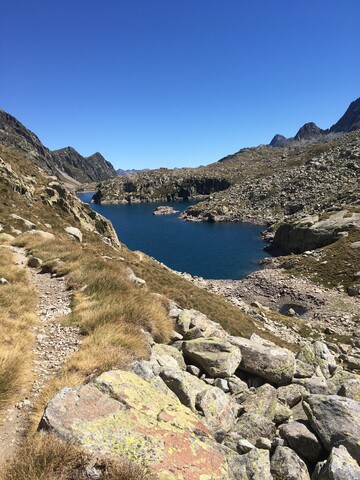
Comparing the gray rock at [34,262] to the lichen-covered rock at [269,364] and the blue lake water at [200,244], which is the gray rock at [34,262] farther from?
the blue lake water at [200,244]

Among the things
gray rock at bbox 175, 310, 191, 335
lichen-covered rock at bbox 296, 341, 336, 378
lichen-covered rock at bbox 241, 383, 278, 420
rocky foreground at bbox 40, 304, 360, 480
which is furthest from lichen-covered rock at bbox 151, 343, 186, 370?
lichen-covered rock at bbox 296, 341, 336, 378

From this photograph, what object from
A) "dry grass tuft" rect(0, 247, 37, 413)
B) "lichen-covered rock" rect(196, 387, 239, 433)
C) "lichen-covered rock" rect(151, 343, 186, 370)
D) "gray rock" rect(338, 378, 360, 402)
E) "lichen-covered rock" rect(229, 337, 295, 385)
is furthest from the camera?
"lichen-covered rock" rect(229, 337, 295, 385)

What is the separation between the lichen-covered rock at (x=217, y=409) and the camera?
9.49m

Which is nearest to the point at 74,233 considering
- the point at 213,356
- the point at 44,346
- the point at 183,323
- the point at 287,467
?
the point at 183,323

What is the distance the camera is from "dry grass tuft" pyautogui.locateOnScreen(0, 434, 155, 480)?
213 inches

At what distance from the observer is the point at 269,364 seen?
47.0ft

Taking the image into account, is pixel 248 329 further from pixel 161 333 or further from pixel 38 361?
pixel 38 361

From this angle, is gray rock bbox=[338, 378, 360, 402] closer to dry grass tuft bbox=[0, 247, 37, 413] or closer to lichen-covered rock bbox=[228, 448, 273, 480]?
lichen-covered rock bbox=[228, 448, 273, 480]

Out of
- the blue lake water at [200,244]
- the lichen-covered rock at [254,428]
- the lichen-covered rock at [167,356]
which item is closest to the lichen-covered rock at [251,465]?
the lichen-covered rock at [254,428]

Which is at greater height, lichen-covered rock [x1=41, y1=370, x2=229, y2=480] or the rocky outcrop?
lichen-covered rock [x1=41, y1=370, x2=229, y2=480]

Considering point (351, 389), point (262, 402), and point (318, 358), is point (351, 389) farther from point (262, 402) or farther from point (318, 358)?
point (318, 358)

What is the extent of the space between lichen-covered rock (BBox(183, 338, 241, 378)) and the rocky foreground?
0.15ft

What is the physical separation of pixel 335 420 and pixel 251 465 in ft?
10.9

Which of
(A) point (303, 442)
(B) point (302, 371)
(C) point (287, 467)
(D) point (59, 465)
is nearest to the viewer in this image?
(D) point (59, 465)
